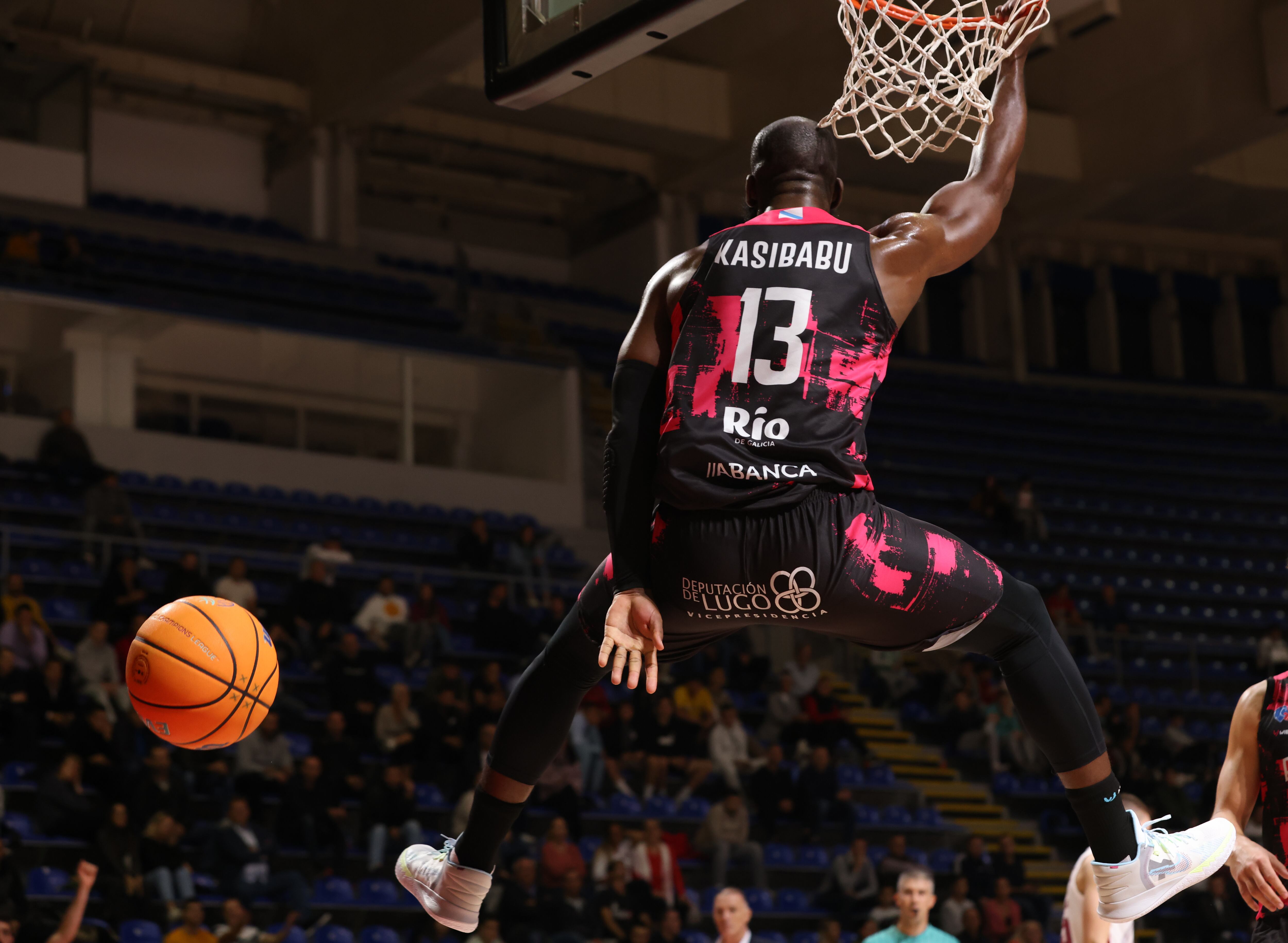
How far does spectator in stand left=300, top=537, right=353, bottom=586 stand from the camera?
14.2m

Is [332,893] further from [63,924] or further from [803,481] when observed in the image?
[803,481]

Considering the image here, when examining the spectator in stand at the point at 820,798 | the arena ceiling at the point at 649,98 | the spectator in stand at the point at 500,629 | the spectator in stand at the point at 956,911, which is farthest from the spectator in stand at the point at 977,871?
the arena ceiling at the point at 649,98

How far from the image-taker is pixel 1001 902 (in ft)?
41.5

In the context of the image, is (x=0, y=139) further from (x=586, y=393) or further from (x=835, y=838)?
(x=835, y=838)

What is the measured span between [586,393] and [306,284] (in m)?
3.92

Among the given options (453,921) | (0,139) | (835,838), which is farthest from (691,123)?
(453,921)

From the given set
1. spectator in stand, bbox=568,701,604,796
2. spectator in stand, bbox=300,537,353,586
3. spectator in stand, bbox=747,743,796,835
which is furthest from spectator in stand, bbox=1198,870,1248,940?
spectator in stand, bbox=300,537,353,586

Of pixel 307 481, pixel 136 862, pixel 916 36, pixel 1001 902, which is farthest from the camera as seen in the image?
pixel 307 481

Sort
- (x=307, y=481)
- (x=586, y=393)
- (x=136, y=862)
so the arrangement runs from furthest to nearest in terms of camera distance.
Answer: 1. (x=586, y=393)
2. (x=307, y=481)
3. (x=136, y=862)

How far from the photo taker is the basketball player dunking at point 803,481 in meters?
3.35

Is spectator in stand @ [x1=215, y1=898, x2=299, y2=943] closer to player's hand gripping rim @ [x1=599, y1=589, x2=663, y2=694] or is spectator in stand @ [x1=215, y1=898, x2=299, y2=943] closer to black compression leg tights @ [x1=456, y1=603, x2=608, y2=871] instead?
black compression leg tights @ [x1=456, y1=603, x2=608, y2=871]

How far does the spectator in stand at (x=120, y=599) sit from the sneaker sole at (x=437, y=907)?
9092 millimetres

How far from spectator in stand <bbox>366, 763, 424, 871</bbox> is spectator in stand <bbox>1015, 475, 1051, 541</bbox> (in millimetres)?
11066

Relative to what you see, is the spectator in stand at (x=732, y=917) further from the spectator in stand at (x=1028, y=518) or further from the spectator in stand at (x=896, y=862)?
the spectator in stand at (x=1028, y=518)
